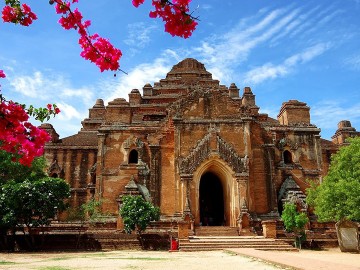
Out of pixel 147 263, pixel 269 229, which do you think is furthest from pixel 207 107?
pixel 147 263

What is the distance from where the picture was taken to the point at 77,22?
→ 5195 mm

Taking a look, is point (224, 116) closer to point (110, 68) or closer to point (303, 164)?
point (303, 164)

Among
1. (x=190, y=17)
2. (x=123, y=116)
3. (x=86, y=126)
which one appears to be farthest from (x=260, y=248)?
(x=86, y=126)

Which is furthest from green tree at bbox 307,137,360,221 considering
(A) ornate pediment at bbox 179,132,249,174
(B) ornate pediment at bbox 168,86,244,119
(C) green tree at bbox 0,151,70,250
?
(C) green tree at bbox 0,151,70,250

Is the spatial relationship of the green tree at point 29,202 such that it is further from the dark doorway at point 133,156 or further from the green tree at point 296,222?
the green tree at point 296,222

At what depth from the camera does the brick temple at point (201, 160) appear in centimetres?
2269

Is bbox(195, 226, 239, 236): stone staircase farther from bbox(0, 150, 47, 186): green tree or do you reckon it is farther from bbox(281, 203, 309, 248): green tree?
bbox(0, 150, 47, 186): green tree

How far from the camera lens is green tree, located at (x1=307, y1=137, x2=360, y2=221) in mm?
17797

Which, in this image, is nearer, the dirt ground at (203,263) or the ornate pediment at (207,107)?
the dirt ground at (203,263)

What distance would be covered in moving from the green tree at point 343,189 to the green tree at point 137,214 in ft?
30.3

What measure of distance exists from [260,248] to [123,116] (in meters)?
14.0

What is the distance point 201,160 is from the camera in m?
22.6

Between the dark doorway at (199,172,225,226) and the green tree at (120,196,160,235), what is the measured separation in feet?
22.5

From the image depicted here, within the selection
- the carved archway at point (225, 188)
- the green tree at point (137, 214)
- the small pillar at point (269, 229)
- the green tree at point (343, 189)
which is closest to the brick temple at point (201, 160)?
the carved archway at point (225, 188)
